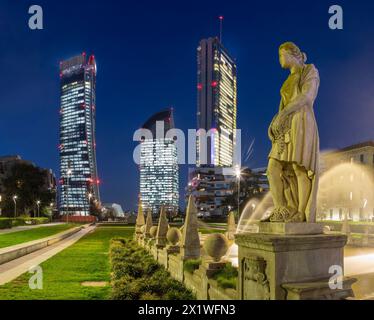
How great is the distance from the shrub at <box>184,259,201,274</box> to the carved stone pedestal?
452cm

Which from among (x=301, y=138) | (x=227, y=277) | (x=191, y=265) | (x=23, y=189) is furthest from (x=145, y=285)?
(x=23, y=189)

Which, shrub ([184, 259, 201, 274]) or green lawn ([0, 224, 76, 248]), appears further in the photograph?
green lawn ([0, 224, 76, 248])

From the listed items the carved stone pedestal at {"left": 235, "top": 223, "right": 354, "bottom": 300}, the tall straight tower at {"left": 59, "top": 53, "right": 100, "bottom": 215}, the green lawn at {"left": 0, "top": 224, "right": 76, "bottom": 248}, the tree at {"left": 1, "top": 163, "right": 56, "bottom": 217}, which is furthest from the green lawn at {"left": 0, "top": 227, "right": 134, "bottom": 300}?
the tall straight tower at {"left": 59, "top": 53, "right": 100, "bottom": 215}

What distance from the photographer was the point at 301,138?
5.52 meters

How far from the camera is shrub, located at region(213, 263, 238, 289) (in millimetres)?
6883

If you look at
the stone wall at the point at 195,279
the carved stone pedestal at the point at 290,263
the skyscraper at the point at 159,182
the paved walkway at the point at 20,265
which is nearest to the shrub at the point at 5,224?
the paved walkway at the point at 20,265

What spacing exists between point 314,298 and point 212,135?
189 meters

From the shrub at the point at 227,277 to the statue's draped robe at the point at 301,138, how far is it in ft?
7.09

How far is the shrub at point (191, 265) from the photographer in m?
10.0

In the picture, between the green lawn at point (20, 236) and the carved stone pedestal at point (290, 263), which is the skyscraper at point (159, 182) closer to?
the green lawn at point (20, 236)

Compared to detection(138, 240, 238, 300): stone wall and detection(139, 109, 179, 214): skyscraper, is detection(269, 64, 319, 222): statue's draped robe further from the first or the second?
detection(139, 109, 179, 214): skyscraper

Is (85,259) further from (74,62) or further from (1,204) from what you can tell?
(74,62)

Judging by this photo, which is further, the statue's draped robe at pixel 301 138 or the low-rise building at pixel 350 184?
the low-rise building at pixel 350 184
